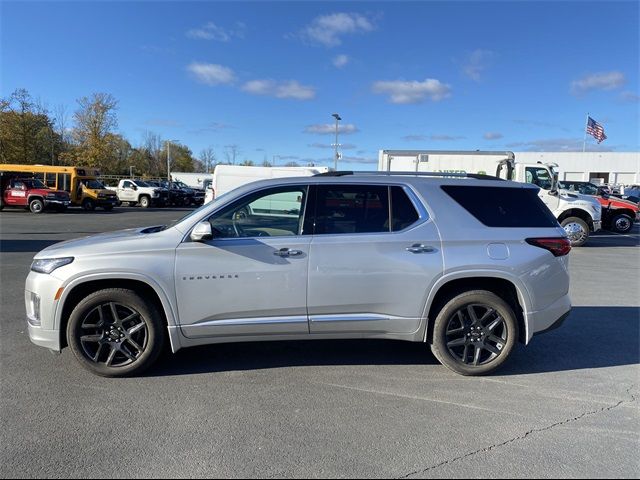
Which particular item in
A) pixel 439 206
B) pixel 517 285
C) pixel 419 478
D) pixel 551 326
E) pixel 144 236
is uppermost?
pixel 439 206

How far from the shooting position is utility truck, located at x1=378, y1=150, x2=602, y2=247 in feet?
47.2

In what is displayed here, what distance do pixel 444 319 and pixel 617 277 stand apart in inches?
283

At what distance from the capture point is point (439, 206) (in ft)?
13.7

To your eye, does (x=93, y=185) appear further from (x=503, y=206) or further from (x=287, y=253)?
(x=503, y=206)

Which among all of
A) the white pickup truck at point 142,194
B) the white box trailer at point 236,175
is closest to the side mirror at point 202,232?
the white box trailer at point 236,175

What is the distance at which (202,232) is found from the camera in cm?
378

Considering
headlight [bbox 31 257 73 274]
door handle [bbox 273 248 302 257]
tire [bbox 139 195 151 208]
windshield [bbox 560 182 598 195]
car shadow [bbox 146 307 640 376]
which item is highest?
windshield [bbox 560 182 598 195]

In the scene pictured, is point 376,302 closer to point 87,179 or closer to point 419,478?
point 419,478

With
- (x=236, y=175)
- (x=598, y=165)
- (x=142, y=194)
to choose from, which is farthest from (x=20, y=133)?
(x=598, y=165)

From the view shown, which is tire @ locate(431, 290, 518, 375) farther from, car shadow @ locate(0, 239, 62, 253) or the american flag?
the american flag

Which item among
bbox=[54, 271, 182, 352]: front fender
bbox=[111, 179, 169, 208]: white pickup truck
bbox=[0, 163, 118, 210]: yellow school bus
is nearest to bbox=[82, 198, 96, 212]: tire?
bbox=[0, 163, 118, 210]: yellow school bus

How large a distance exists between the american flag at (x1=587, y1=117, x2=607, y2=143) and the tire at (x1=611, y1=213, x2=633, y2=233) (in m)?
29.2

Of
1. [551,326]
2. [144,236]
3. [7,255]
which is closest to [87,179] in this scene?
[7,255]

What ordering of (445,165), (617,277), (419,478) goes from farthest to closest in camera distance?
(445,165) < (617,277) < (419,478)
